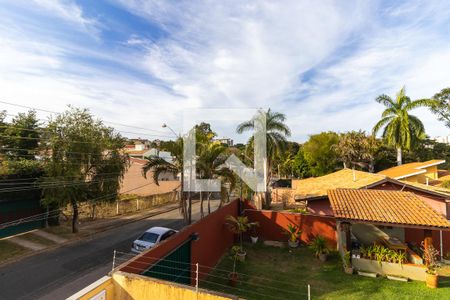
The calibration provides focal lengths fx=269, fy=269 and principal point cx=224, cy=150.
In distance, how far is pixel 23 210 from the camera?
17094mm

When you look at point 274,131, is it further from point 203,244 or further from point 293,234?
point 203,244

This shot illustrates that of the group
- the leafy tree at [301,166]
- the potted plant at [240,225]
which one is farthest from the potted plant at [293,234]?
the leafy tree at [301,166]

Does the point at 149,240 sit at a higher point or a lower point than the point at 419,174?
lower

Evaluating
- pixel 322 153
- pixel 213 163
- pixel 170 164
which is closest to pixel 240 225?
pixel 213 163

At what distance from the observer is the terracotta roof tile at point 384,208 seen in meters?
10.9

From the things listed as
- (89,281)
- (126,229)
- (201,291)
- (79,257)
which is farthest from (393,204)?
(126,229)

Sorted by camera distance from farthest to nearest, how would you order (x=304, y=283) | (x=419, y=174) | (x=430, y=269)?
1. (x=419, y=174)
2. (x=304, y=283)
3. (x=430, y=269)

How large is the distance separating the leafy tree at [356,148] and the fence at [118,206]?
24.1 meters

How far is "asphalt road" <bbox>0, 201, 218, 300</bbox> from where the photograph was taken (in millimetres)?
10430

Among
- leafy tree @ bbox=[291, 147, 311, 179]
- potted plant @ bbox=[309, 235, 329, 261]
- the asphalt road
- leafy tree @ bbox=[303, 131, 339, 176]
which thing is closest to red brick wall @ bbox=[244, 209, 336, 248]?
potted plant @ bbox=[309, 235, 329, 261]

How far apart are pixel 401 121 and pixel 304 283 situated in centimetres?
2695

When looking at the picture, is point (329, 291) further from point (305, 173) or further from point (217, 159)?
point (305, 173)

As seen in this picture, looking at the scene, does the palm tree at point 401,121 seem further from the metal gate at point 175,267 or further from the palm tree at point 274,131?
the metal gate at point 175,267

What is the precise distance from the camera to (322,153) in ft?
134
